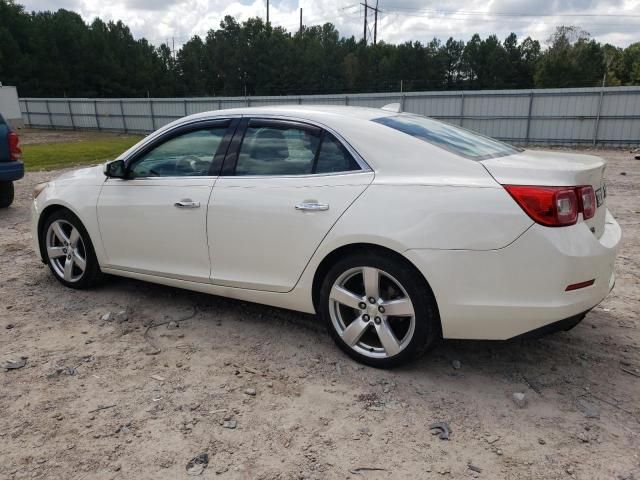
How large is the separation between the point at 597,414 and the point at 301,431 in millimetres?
1540

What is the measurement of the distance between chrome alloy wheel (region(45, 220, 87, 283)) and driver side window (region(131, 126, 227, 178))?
958 mm

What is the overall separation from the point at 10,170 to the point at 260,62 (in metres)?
70.9

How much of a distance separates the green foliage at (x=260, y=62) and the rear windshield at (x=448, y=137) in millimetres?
58758

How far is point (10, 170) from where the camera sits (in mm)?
7895

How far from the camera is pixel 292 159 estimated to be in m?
3.42

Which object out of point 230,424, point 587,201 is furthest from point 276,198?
point 587,201

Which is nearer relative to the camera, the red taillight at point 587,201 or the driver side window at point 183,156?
the red taillight at point 587,201

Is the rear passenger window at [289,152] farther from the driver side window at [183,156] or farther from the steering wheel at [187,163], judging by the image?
the steering wheel at [187,163]

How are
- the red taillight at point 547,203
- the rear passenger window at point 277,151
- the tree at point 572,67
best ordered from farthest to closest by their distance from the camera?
the tree at point 572,67, the rear passenger window at point 277,151, the red taillight at point 547,203

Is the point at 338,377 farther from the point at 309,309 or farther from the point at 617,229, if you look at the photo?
the point at 617,229

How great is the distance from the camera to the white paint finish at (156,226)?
12.2 ft

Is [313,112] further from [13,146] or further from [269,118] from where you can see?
[13,146]

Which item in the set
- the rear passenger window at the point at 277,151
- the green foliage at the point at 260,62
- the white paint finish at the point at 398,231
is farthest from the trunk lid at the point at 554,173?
the green foliage at the point at 260,62

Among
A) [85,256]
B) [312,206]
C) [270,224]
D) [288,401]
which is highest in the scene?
[312,206]
